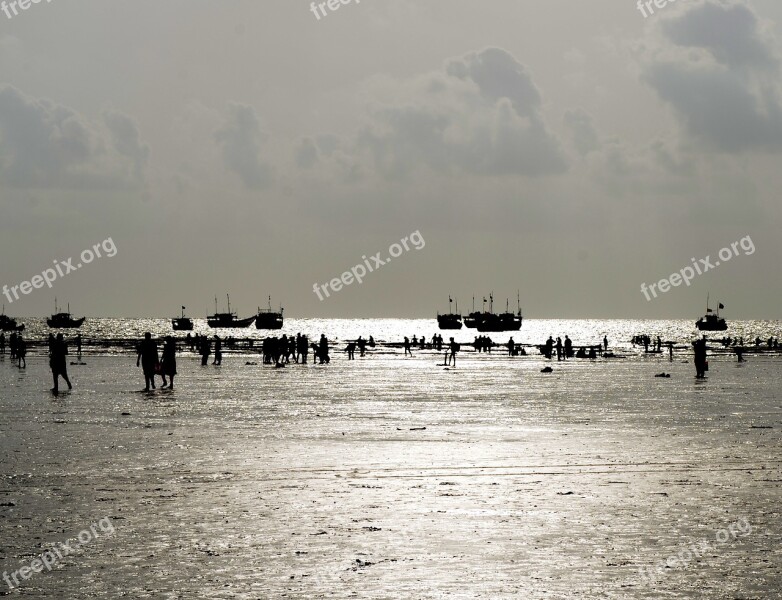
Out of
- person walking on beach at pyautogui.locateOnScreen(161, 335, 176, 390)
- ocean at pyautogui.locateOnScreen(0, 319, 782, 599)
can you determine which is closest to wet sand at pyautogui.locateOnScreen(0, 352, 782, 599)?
ocean at pyautogui.locateOnScreen(0, 319, 782, 599)

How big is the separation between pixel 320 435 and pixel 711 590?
13108 millimetres

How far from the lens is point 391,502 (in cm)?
1329

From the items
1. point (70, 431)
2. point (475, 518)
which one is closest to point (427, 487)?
point (475, 518)

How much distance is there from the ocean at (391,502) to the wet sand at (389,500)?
0.04 meters

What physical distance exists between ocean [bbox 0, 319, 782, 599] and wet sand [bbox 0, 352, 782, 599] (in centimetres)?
4

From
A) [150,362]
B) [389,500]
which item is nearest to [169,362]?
[150,362]

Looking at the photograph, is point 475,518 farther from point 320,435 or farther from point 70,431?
point 70,431

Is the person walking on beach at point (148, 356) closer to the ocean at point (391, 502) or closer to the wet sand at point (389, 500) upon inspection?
the wet sand at point (389, 500)

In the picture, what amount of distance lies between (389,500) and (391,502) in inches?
6.2

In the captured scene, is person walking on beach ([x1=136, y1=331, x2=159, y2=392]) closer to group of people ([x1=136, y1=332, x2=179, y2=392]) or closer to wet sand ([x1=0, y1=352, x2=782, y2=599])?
group of people ([x1=136, y1=332, x2=179, y2=392])

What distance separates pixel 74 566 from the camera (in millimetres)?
9992

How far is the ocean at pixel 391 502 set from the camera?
31.3 feet

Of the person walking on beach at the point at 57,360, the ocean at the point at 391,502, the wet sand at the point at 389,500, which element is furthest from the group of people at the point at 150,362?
the ocean at the point at 391,502

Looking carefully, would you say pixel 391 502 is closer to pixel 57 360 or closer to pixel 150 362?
pixel 150 362
